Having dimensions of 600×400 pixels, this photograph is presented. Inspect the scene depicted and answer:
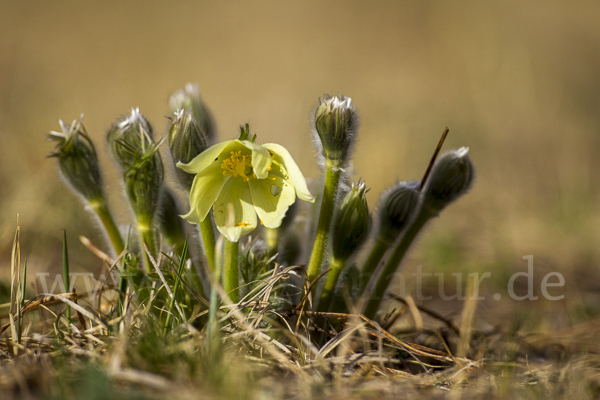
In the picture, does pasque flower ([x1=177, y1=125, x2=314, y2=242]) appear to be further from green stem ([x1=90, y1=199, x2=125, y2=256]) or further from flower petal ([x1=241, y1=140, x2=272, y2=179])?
green stem ([x1=90, y1=199, x2=125, y2=256])

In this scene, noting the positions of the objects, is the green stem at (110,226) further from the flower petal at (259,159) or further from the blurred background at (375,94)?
the blurred background at (375,94)

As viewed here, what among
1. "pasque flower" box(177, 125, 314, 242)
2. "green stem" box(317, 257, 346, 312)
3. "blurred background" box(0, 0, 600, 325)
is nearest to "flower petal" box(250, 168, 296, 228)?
"pasque flower" box(177, 125, 314, 242)

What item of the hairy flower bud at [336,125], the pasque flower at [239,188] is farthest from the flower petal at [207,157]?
the hairy flower bud at [336,125]

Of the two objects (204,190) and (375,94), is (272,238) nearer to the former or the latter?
(204,190)

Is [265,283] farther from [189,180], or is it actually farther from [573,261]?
[573,261]

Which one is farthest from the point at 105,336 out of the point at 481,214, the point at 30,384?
the point at 481,214
